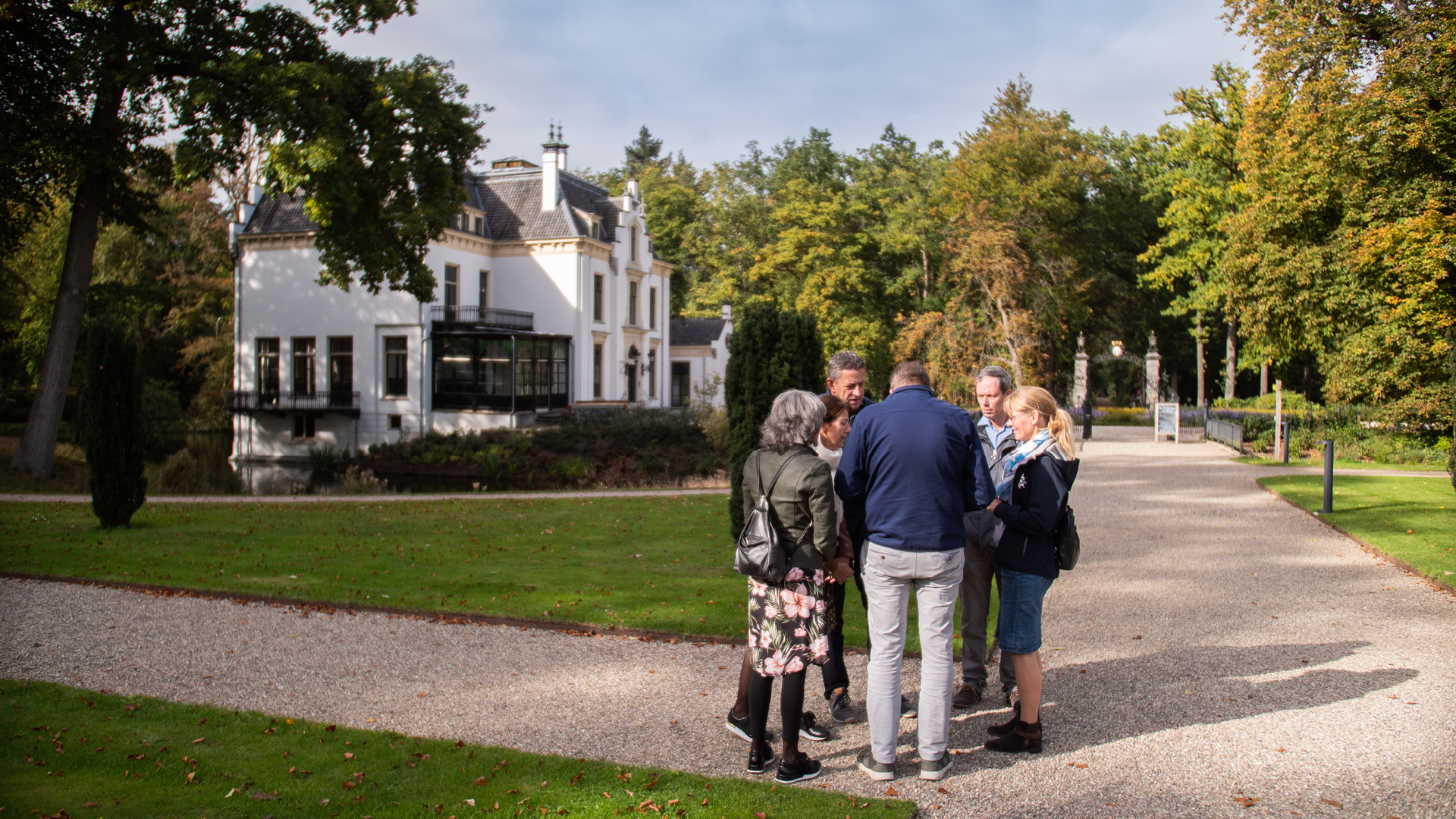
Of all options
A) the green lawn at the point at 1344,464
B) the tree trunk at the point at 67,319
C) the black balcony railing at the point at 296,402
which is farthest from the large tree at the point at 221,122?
the green lawn at the point at 1344,464

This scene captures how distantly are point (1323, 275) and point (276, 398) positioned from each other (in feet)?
108

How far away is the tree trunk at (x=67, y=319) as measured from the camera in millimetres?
18422

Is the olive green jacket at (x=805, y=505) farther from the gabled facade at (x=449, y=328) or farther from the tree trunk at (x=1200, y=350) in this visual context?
the tree trunk at (x=1200, y=350)

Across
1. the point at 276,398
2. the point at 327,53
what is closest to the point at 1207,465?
the point at 327,53

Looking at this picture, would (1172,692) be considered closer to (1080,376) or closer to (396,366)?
(396,366)

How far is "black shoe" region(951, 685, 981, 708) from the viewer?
5.07m

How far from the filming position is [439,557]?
983 cm

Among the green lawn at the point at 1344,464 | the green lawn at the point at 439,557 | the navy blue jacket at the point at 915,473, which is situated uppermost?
the navy blue jacket at the point at 915,473

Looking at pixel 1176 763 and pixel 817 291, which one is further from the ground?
pixel 817 291

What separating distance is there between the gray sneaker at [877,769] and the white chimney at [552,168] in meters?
33.6

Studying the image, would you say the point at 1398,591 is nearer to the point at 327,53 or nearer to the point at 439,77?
the point at 439,77

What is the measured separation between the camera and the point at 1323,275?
65.8 ft

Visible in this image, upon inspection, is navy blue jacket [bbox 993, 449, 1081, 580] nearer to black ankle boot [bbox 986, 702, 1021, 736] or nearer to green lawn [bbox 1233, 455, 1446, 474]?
black ankle boot [bbox 986, 702, 1021, 736]

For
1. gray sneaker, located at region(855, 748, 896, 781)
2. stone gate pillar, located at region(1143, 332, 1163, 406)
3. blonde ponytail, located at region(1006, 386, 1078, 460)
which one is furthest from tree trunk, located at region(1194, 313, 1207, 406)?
gray sneaker, located at region(855, 748, 896, 781)
